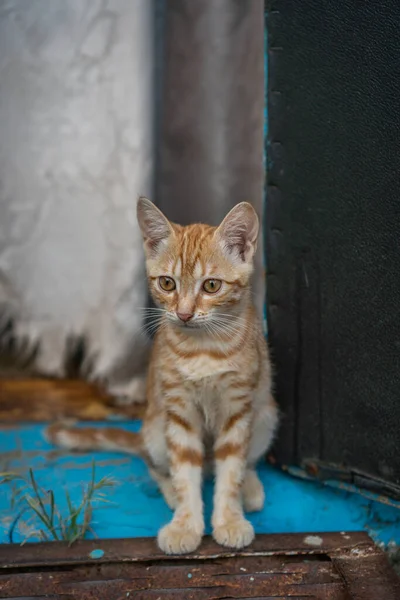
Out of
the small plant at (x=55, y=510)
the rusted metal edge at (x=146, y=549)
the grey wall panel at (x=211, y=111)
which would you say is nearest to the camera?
the rusted metal edge at (x=146, y=549)

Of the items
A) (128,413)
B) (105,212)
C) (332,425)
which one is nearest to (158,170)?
(105,212)

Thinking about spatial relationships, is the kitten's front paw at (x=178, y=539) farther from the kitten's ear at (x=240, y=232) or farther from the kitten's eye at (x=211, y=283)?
the kitten's ear at (x=240, y=232)

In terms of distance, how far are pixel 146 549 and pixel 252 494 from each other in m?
0.43

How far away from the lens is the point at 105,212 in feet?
9.29

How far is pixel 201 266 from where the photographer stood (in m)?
1.84

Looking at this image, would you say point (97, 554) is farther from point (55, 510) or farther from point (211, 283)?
point (211, 283)

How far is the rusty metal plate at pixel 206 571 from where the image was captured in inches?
62.2

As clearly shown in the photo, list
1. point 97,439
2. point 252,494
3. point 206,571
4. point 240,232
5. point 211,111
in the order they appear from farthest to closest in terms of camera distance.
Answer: point 211,111, point 97,439, point 252,494, point 240,232, point 206,571

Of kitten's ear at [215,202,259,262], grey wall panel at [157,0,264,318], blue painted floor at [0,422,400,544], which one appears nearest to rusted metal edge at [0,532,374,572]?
blue painted floor at [0,422,400,544]

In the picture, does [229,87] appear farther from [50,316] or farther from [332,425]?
[332,425]

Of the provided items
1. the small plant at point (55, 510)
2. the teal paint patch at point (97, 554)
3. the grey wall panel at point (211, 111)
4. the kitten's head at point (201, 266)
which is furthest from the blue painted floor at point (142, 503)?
the grey wall panel at point (211, 111)

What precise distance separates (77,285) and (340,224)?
1255mm

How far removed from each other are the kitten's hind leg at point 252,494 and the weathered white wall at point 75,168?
942mm

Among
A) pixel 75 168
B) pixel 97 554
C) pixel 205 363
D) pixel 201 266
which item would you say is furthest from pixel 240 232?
pixel 75 168
